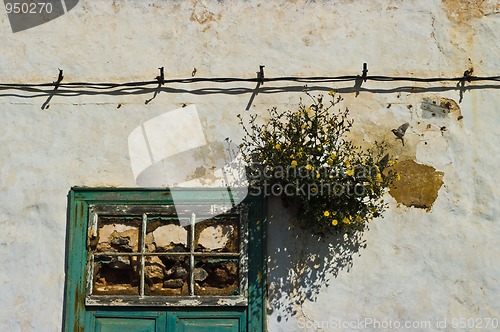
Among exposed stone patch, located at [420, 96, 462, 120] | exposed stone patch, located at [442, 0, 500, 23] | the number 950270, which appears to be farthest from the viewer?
the number 950270

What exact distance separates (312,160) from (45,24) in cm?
212

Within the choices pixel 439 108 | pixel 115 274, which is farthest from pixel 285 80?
pixel 115 274

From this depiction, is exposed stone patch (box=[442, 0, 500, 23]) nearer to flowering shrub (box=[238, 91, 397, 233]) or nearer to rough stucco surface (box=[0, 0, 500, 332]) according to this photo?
rough stucco surface (box=[0, 0, 500, 332])

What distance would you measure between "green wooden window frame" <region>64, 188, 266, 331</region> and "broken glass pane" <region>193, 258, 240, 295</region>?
52 mm

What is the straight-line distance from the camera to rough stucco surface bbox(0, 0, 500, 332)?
174 inches

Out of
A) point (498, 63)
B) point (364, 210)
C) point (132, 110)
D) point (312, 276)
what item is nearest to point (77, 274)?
point (132, 110)

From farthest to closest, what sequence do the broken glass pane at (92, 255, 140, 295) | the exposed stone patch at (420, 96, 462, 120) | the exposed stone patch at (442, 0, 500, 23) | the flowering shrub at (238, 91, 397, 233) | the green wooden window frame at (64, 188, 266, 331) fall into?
the exposed stone patch at (442, 0, 500, 23), the exposed stone patch at (420, 96, 462, 120), the broken glass pane at (92, 255, 140, 295), the green wooden window frame at (64, 188, 266, 331), the flowering shrub at (238, 91, 397, 233)

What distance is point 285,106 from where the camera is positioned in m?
4.65

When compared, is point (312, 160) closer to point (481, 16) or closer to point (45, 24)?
point (481, 16)

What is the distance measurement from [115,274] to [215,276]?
644mm

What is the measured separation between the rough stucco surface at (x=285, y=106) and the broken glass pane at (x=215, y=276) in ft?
0.78

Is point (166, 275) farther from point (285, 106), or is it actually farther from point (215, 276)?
point (285, 106)

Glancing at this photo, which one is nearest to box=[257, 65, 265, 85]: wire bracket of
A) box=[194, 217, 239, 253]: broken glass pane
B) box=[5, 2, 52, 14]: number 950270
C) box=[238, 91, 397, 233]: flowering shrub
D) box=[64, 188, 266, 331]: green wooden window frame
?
box=[238, 91, 397, 233]: flowering shrub

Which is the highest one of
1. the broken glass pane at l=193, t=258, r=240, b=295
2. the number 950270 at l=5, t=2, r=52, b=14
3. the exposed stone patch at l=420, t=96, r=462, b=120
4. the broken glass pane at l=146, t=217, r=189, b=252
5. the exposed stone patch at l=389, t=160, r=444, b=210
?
the number 950270 at l=5, t=2, r=52, b=14
